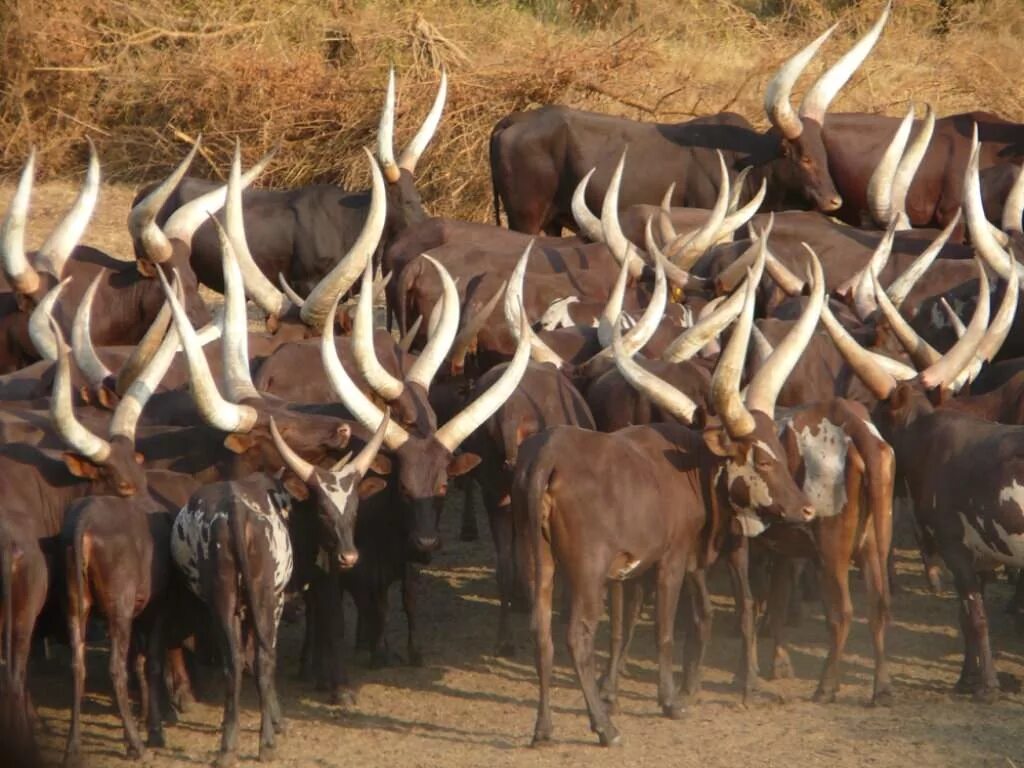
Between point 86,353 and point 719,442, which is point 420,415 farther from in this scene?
point 86,353

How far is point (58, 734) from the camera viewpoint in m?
8.60

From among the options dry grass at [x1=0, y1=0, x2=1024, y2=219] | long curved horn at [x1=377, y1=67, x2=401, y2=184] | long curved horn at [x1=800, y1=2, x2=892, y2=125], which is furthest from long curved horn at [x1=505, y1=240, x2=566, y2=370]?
dry grass at [x1=0, y1=0, x2=1024, y2=219]

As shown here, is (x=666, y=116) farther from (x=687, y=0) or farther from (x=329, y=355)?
(x=329, y=355)

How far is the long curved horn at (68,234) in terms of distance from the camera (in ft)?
41.7

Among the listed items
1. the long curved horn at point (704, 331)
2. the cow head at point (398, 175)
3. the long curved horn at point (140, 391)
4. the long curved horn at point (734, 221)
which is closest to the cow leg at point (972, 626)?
the long curved horn at point (704, 331)

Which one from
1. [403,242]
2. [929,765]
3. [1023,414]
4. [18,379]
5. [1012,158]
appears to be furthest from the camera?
[1012,158]

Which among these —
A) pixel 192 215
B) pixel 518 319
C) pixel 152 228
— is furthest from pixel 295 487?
pixel 192 215

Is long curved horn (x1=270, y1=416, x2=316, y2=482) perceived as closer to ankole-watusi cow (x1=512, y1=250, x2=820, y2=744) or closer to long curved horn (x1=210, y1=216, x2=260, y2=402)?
ankole-watusi cow (x1=512, y1=250, x2=820, y2=744)

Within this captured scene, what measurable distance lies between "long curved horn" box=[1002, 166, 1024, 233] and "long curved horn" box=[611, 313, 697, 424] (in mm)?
4752

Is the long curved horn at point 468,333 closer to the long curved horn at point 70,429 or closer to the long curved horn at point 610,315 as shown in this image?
the long curved horn at point 610,315

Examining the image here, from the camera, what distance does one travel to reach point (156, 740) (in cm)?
824

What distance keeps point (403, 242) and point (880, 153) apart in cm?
436

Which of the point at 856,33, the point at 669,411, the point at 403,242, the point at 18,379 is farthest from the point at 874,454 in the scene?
the point at 856,33

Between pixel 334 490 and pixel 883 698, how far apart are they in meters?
2.58
